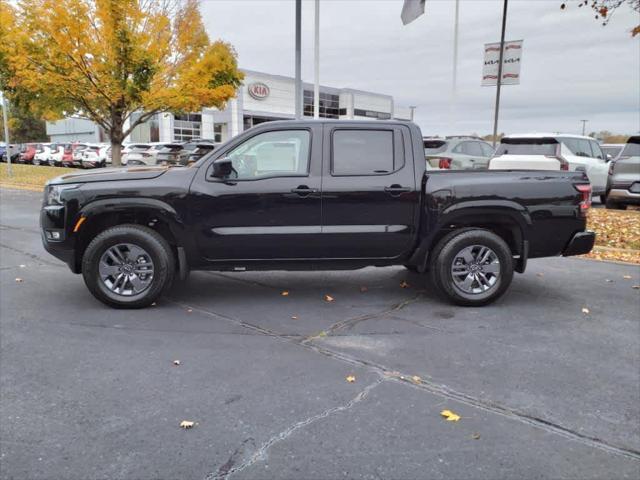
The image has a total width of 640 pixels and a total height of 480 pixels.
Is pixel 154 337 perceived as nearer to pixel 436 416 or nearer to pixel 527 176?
pixel 436 416

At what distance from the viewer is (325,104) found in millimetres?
62438

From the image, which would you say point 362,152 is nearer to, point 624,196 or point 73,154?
point 624,196

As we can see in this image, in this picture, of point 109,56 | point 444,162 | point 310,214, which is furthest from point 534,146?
point 109,56

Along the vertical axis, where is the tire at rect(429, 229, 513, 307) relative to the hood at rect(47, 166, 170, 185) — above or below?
below

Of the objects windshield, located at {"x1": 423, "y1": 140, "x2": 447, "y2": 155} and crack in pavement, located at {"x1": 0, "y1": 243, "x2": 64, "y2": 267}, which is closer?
crack in pavement, located at {"x1": 0, "y1": 243, "x2": 64, "y2": 267}

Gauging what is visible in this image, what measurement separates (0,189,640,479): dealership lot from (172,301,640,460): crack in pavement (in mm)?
14

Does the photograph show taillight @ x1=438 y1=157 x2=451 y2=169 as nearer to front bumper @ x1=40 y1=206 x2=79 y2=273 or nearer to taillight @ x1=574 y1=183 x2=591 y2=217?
taillight @ x1=574 y1=183 x2=591 y2=217

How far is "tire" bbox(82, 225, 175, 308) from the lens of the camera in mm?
5332

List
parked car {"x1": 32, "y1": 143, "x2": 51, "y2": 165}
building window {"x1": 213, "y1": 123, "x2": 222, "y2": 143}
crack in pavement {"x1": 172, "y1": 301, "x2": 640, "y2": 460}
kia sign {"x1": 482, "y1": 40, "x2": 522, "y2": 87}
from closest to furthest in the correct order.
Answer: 1. crack in pavement {"x1": 172, "y1": 301, "x2": 640, "y2": 460}
2. kia sign {"x1": 482, "y1": 40, "x2": 522, "y2": 87}
3. parked car {"x1": 32, "y1": 143, "x2": 51, "y2": 165}
4. building window {"x1": 213, "y1": 123, "x2": 222, "y2": 143}

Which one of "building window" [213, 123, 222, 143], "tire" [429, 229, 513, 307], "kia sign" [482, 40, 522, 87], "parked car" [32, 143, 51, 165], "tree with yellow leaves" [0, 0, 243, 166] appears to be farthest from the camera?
"building window" [213, 123, 222, 143]

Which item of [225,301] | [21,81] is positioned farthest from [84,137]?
[225,301]

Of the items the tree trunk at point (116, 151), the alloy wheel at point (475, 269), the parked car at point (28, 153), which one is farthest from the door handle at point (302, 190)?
the parked car at point (28, 153)

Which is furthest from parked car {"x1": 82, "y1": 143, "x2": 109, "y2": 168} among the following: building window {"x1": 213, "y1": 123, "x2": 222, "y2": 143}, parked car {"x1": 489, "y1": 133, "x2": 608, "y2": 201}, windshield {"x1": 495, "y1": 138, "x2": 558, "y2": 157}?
building window {"x1": 213, "y1": 123, "x2": 222, "y2": 143}

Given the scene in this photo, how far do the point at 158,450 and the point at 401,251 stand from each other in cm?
339
